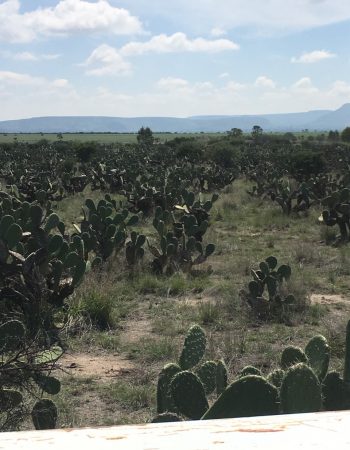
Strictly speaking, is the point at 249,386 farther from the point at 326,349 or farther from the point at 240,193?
the point at 240,193

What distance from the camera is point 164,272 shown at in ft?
25.8

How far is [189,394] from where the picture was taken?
2109 millimetres

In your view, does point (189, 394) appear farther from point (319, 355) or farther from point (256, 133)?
point (256, 133)

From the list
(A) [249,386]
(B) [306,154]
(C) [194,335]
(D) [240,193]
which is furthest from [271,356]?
(B) [306,154]

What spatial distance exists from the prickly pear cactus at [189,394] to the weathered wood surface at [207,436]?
1.07 metres

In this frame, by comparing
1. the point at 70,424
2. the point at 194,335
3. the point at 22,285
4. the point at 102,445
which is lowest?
the point at 70,424

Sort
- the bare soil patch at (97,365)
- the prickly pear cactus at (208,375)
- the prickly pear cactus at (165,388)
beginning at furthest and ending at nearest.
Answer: the bare soil patch at (97,365) < the prickly pear cactus at (208,375) < the prickly pear cactus at (165,388)

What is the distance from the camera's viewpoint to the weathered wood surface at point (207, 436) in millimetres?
965

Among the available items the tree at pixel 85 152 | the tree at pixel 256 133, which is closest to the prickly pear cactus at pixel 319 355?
the tree at pixel 85 152

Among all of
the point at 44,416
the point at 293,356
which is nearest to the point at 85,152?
the point at 44,416

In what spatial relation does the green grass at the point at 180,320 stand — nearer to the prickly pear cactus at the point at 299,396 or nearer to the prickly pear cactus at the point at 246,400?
the prickly pear cactus at the point at 246,400

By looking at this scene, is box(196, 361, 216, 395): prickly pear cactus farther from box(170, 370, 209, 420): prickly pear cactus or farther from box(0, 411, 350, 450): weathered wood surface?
box(0, 411, 350, 450): weathered wood surface

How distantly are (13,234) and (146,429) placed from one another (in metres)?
4.59

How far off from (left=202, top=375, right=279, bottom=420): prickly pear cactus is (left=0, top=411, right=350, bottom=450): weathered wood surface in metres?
0.67
